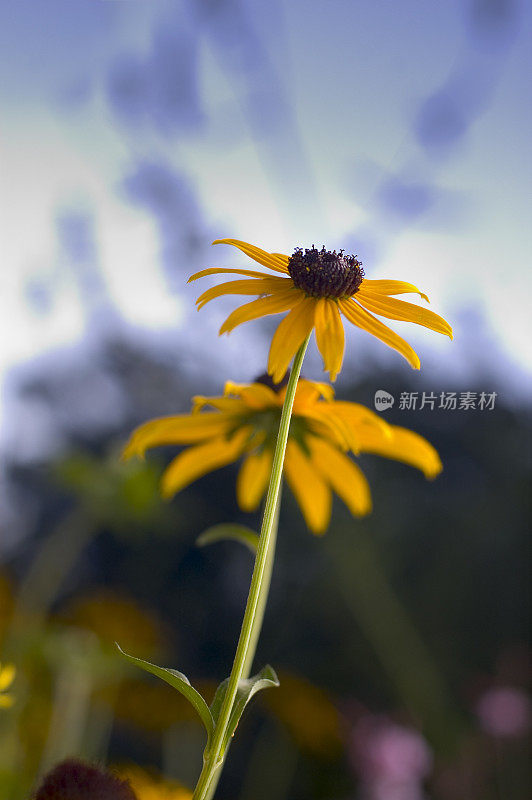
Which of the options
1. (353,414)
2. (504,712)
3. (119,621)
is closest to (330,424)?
(353,414)

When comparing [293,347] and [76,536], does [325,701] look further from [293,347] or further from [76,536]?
[293,347]

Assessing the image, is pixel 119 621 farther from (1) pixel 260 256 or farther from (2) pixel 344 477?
(1) pixel 260 256

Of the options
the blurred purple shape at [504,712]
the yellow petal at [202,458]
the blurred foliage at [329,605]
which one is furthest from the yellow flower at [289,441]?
the blurred purple shape at [504,712]

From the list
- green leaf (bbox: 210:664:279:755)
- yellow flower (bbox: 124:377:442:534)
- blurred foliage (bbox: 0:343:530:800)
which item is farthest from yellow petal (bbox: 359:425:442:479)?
blurred foliage (bbox: 0:343:530:800)

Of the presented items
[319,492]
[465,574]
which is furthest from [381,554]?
[319,492]

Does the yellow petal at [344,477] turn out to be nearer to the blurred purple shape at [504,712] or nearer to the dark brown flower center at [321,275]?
the dark brown flower center at [321,275]
